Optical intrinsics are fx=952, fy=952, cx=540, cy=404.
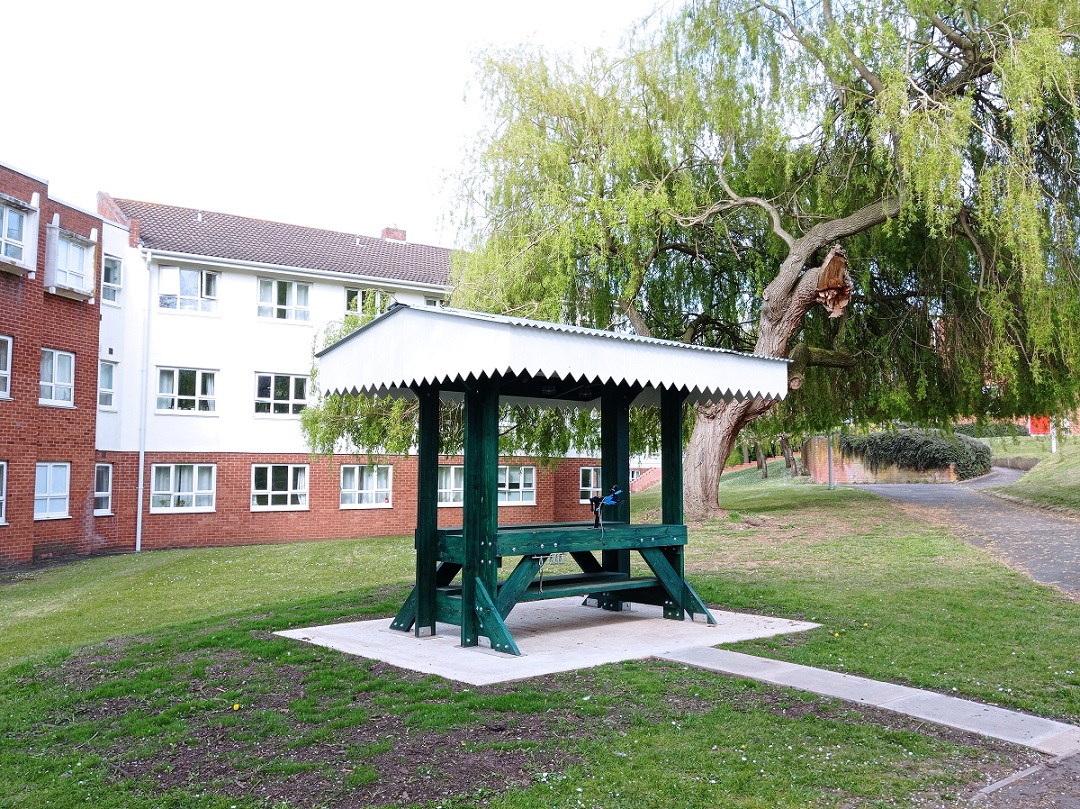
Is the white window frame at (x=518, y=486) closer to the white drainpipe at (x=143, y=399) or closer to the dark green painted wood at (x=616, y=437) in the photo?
the white drainpipe at (x=143, y=399)

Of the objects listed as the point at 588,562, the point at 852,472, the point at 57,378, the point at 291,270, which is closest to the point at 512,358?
the point at 588,562

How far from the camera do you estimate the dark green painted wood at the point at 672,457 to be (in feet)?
34.5

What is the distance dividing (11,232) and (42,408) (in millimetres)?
4434

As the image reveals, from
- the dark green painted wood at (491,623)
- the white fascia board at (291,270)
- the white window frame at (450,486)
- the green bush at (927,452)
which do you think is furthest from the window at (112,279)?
the green bush at (927,452)

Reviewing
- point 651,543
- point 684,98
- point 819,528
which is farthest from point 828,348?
point 651,543

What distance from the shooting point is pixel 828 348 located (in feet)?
71.0

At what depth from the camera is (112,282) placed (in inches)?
1089

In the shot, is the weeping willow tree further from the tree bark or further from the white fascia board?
the white fascia board

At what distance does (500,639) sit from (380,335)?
3.11m

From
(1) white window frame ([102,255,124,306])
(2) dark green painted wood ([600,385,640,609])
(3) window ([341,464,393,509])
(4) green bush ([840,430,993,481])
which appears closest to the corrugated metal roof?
(2) dark green painted wood ([600,385,640,609])

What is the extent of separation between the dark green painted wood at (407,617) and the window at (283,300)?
22.1 m

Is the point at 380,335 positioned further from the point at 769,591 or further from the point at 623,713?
the point at 769,591

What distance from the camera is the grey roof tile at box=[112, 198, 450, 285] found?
97.7 ft

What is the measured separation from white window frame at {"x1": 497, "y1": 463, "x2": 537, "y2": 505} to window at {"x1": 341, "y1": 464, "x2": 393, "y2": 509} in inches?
180
